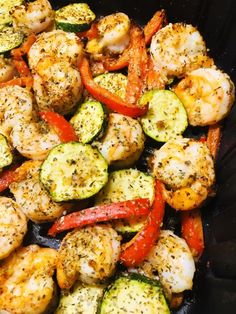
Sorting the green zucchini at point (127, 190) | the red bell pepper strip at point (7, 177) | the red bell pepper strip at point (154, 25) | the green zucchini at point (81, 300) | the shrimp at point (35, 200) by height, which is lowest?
the green zucchini at point (81, 300)

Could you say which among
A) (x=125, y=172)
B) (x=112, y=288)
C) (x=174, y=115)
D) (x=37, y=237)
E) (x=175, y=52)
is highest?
(x=175, y=52)

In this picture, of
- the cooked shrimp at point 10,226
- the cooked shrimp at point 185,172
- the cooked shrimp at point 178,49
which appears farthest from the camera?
the cooked shrimp at point 178,49

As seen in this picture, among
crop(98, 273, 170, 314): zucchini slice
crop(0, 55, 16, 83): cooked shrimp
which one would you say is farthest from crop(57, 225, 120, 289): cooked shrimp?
crop(0, 55, 16, 83): cooked shrimp

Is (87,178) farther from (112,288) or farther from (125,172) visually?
(112,288)

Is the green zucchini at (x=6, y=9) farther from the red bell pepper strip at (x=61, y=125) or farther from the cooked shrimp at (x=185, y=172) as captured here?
the cooked shrimp at (x=185, y=172)

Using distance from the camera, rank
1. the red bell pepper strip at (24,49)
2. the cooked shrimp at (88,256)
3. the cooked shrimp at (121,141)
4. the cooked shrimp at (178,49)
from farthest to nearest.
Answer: the red bell pepper strip at (24,49) → the cooked shrimp at (178,49) → the cooked shrimp at (121,141) → the cooked shrimp at (88,256)

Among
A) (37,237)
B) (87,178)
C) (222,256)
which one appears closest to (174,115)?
(87,178)

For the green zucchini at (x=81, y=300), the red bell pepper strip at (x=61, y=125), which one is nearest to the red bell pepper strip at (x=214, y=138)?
the red bell pepper strip at (x=61, y=125)
